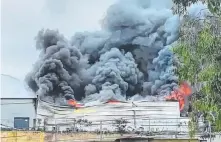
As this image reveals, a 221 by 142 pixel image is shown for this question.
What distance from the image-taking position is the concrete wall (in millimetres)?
24172

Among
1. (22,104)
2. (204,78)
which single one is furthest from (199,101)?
(22,104)

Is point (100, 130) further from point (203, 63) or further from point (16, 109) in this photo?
point (203, 63)

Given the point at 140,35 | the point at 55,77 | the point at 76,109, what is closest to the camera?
the point at 76,109

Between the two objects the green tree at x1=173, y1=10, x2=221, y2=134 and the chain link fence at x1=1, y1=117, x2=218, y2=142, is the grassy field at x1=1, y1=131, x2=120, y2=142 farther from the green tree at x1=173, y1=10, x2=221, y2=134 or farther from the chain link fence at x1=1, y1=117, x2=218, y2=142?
the green tree at x1=173, y1=10, x2=221, y2=134

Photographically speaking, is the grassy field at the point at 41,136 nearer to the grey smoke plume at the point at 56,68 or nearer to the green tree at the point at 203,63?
the green tree at the point at 203,63

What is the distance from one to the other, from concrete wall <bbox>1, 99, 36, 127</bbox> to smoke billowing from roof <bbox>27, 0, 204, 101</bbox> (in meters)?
13.7

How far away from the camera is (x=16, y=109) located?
79.9 ft

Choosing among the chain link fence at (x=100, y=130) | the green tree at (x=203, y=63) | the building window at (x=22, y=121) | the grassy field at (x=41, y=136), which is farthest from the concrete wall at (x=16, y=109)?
the green tree at (x=203, y=63)

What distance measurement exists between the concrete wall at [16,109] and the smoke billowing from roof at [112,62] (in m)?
13.7

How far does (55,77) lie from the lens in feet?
134

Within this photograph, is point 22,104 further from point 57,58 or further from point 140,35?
point 140,35

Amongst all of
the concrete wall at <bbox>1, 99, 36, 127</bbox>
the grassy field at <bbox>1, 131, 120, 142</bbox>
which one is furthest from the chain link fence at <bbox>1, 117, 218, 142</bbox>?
the concrete wall at <bbox>1, 99, 36, 127</bbox>

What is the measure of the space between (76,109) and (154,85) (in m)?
17.7

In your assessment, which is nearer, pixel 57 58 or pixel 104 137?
pixel 104 137
